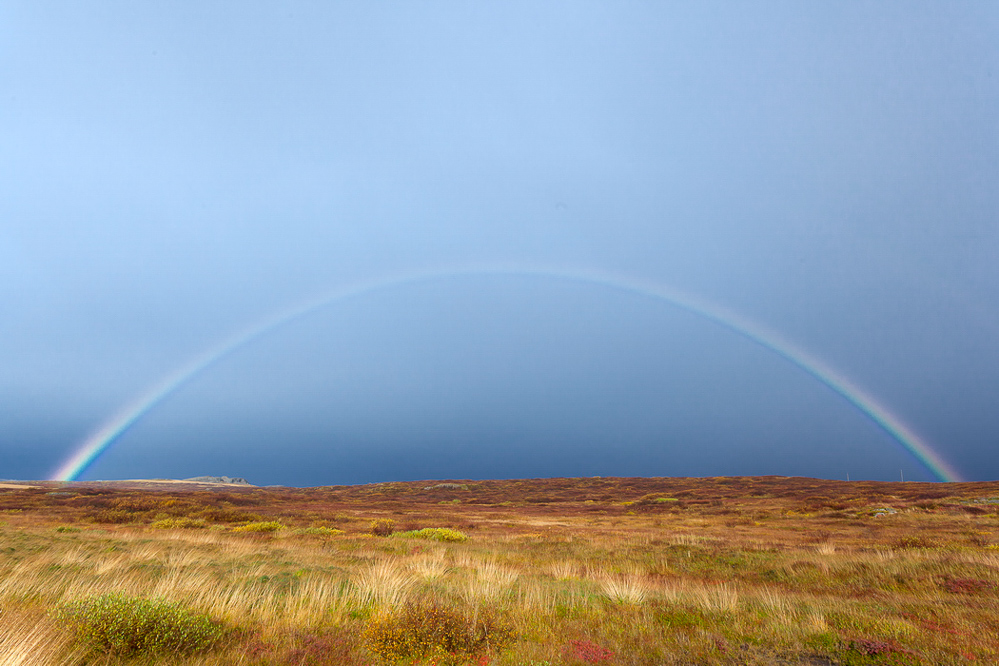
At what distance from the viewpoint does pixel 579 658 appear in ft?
18.0

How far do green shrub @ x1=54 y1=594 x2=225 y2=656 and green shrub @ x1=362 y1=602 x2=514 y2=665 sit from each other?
1.99m

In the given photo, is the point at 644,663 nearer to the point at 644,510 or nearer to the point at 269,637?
the point at 269,637

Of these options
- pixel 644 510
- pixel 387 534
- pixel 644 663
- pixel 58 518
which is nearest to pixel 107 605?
pixel 644 663

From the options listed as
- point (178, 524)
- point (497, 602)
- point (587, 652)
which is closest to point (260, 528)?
point (178, 524)

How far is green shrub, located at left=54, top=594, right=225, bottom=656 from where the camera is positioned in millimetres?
5242

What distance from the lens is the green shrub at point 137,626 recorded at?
17.2ft

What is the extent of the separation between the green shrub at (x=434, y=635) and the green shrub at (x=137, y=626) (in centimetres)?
199

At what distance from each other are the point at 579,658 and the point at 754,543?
17472mm

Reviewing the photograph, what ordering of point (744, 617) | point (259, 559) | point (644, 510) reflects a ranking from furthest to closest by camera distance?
point (644, 510) < point (259, 559) < point (744, 617)

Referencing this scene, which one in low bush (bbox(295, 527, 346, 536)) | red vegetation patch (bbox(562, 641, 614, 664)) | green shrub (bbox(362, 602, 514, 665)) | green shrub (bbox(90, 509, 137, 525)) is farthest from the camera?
green shrub (bbox(90, 509, 137, 525))

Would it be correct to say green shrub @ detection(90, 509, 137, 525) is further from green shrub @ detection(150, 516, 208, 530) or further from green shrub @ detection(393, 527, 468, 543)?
green shrub @ detection(393, 527, 468, 543)

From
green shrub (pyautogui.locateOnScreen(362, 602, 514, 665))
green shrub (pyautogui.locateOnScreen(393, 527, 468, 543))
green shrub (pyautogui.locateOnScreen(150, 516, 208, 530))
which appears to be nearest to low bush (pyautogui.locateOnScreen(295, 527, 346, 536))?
green shrub (pyautogui.locateOnScreen(393, 527, 468, 543))

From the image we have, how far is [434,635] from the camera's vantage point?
6.02 metres

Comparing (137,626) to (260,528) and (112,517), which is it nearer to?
(260,528)
